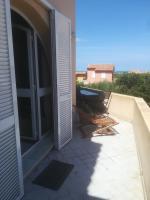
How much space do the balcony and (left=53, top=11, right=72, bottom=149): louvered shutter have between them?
49 cm

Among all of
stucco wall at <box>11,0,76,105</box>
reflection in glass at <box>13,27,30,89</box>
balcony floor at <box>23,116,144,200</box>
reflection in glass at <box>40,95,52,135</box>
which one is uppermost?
stucco wall at <box>11,0,76,105</box>

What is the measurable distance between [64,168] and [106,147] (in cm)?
157

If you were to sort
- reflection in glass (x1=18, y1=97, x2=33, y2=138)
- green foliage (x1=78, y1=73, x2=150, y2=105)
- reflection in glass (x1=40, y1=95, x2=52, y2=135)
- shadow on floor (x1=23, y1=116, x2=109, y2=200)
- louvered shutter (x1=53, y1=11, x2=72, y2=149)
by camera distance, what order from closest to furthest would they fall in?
shadow on floor (x1=23, y1=116, x2=109, y2=200) < louvered shutter (x1=53, y1=11, x2=72, y2=149) < reflection in glass (x1=18, y1=97, x2=33, y2=138) < reflection in glass (x1=40, y1=95, x2=52, y2=135) < green foliage (x1=78, y1=73, x2=150, y2=105)

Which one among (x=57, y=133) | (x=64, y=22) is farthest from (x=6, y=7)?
(x=57, y=133)

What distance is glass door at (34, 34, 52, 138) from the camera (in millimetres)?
4770

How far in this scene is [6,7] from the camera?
8.05ft

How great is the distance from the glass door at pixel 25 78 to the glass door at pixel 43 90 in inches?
5.7

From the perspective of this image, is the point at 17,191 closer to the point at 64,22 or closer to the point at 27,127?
the point at 27,127

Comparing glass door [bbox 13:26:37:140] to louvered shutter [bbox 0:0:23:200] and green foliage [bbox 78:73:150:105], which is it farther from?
green foliage [bbox 78:73:150:105]

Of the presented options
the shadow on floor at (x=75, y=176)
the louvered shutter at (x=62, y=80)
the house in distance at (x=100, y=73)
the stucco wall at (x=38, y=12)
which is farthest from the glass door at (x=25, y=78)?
the house in distance at (x=100, y=73)

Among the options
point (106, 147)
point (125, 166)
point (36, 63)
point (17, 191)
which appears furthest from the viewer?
point (106, 147)

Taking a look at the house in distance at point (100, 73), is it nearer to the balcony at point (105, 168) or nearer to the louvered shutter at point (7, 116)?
the balcony at point (105, 168)

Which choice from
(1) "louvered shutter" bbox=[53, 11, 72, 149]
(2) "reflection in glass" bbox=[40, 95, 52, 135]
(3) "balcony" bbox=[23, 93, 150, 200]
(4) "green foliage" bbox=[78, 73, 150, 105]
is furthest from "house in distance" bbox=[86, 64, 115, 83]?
(1) "louvered shutter" bbox=[53, 11, 72, 149]

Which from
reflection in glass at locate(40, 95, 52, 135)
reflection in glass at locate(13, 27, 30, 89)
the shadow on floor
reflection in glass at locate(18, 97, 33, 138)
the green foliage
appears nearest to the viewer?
the shadow on floor
